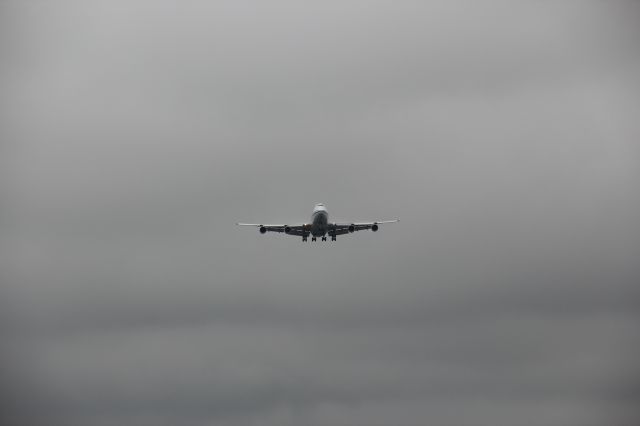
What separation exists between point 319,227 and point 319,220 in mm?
2353

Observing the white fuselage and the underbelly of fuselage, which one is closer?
the underbelly of fuselage

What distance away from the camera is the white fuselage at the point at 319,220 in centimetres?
18050

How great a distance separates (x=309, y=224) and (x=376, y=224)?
1320 centimetres

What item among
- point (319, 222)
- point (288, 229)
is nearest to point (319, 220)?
point (319, 222)

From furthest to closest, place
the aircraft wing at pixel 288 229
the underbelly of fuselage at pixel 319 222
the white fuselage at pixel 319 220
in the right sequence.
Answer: the aircraft wing at pixel 288 229 → the white fuselage at pixel 319 220 → the underbelly of fuselage at pixel 319 222

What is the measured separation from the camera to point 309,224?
184 meters

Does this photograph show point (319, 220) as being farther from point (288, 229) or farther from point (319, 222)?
point (288, 229)

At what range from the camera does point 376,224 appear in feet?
621

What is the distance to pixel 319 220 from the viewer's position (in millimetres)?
180500

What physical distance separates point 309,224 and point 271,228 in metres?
10.0

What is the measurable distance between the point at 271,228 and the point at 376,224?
19.2m

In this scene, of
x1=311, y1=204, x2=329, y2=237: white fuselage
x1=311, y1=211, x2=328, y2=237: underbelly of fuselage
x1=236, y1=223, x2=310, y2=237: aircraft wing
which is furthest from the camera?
x1=236, y1=223, x2=310, y2=237: aircraft wing

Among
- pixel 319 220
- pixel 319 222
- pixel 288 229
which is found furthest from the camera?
pixel 288 229

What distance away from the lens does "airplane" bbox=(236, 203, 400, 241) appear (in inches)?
7136
